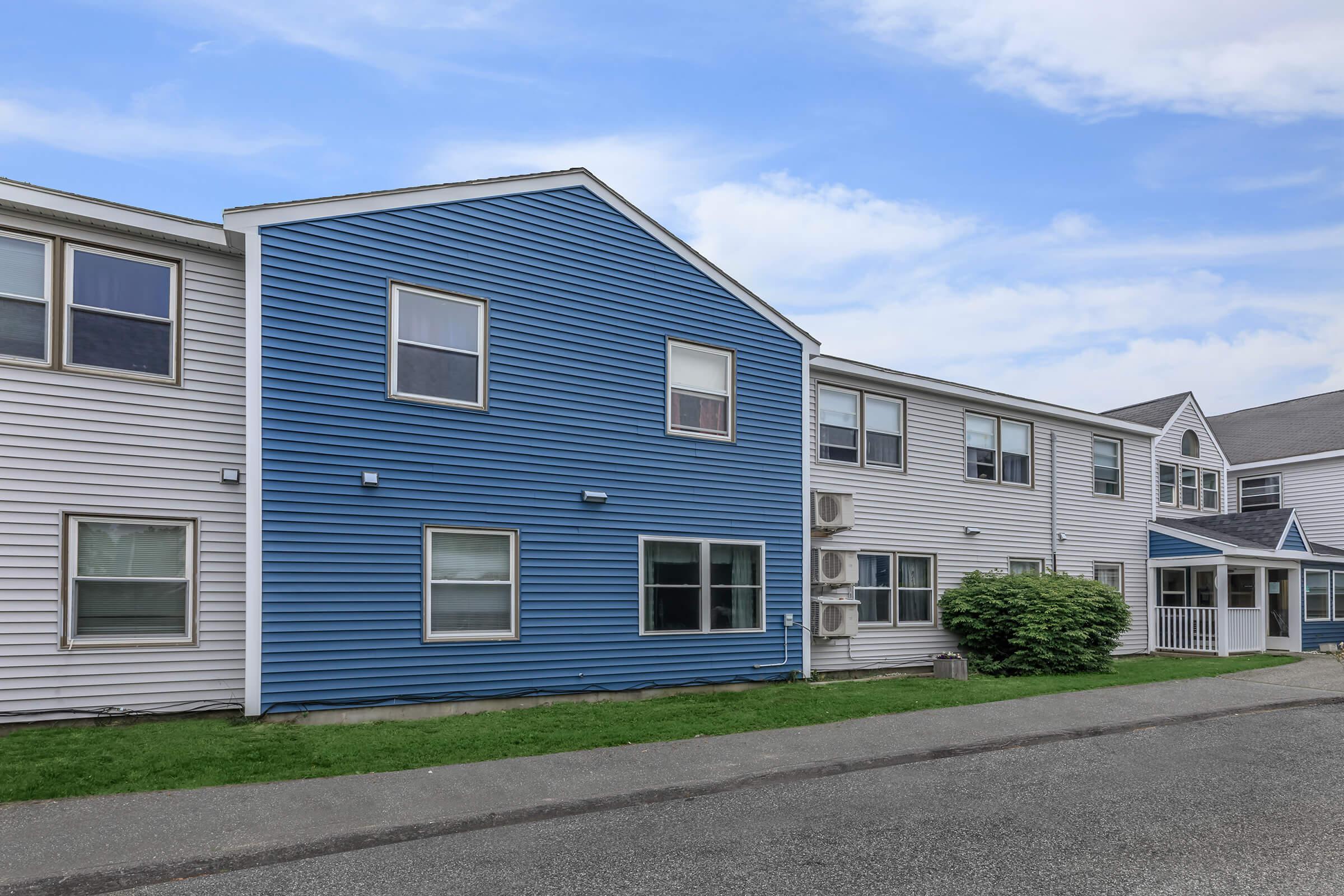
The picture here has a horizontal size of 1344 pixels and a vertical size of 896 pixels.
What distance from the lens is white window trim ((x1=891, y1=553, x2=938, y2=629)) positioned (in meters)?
17.3

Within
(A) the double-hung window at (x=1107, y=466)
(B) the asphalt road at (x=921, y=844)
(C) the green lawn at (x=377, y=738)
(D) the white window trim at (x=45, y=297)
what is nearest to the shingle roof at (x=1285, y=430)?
(A) the double-hung window at (x=1107, y=466)

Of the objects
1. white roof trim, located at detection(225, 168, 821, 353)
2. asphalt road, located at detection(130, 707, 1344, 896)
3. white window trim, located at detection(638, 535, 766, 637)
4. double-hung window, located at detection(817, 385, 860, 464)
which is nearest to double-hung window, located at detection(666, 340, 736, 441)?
white roof trim, located at detection(225, 168, 821, 353)

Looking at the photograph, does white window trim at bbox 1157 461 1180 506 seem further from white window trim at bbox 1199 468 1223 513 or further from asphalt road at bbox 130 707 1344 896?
asphalt road at bbox 130 707 1344 896

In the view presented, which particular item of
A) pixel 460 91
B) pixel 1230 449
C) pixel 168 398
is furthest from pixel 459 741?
pixel 1230 449

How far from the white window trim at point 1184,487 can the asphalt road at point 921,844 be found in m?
16.6

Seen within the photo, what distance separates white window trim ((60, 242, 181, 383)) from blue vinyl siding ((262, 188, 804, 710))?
1080mm

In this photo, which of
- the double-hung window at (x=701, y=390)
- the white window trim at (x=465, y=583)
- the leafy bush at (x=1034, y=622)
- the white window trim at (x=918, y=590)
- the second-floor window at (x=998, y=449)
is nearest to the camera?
the white window trim at (x=465, y=583)

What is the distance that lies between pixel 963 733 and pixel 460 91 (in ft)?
38.9

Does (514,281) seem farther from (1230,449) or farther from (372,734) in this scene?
(1230,449)

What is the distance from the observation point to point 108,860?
5.89 metres

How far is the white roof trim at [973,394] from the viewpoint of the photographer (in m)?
16.8

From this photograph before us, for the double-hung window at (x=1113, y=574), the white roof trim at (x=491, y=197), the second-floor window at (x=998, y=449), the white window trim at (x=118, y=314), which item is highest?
the white roof trim at (x=491, y=197)

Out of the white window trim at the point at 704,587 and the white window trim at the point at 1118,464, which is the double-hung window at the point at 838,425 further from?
the white window trim at the point at 1118,464

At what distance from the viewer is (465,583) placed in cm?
1191
